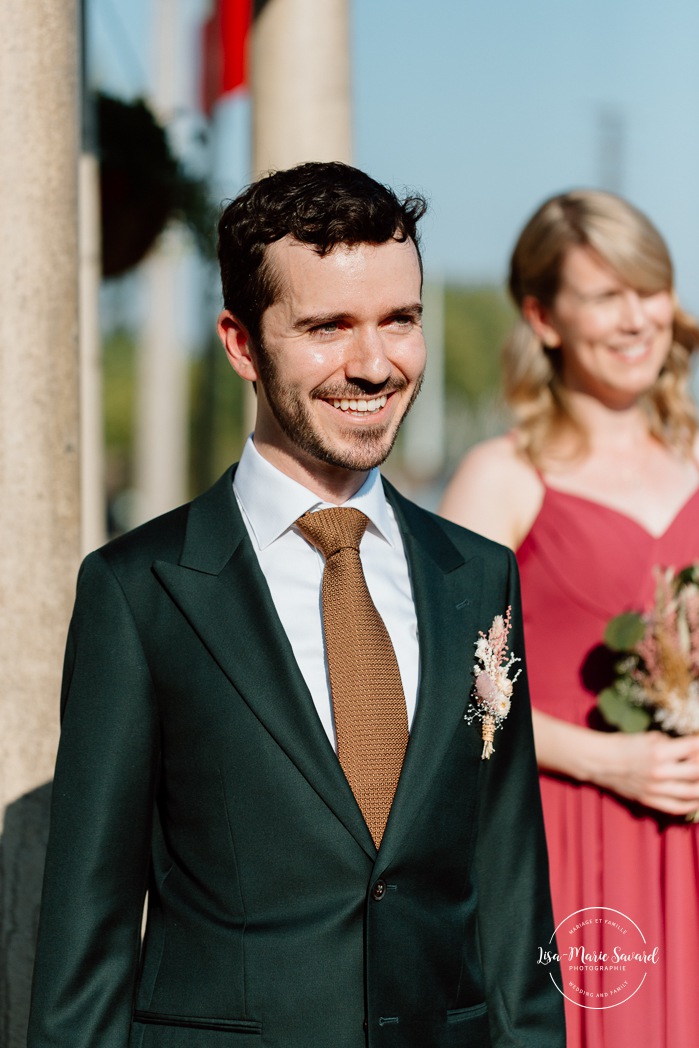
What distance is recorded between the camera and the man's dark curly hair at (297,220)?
2289 millimetres

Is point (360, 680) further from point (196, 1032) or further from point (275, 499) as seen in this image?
point (196, 1032)

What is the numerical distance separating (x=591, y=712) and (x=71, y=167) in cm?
197

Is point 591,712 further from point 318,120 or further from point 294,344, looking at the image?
point 318,120

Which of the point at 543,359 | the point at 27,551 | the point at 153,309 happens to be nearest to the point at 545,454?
the point at 543,359

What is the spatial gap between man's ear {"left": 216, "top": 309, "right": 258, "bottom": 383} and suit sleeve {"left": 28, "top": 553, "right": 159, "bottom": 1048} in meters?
0.48

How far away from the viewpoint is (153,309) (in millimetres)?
21234

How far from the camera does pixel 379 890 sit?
7.31 ft

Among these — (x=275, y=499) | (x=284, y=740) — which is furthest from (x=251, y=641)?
(x=275, y=499)

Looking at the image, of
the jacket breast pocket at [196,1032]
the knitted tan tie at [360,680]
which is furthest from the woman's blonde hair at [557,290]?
the jacket breast pocket at [196,1032]

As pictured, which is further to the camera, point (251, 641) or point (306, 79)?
point (306, 79)

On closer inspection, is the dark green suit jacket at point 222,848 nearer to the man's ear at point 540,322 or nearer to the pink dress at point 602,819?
the pink dress at point 602,819

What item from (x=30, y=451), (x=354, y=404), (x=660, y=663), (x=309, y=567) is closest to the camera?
(x=354, y=404)

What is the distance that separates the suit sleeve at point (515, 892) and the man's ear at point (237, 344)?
2.24ft

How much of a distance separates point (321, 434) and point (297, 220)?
0.37 m
